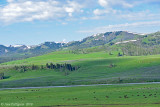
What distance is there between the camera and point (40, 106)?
60.6 metres

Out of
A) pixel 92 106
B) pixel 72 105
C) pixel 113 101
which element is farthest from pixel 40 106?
pixel 113 101

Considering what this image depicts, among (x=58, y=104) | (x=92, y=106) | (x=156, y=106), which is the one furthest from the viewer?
(x=58, y=104)

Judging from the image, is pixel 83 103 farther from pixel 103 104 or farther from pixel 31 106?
pixel 31 106

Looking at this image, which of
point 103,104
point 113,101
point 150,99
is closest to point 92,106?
point 103,104

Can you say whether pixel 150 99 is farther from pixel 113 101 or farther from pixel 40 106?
pixel 40 106

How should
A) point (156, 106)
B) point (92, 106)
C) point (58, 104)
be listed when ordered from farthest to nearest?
point (58, 104) < point (92, 106) < point (156, 106)

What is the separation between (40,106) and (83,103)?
9.99 meters

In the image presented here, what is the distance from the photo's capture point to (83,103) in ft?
205

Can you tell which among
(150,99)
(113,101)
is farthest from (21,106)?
(150,99)

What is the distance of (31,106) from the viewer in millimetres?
60812

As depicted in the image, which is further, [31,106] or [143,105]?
[31,106]

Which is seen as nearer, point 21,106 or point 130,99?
point 21,106

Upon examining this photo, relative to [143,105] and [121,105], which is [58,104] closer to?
[121,105]

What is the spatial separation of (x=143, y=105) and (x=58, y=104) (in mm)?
19407
